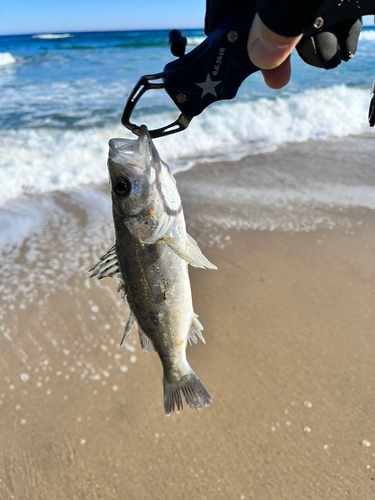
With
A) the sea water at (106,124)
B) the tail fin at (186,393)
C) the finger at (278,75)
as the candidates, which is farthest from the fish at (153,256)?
the sea water at (106,124)

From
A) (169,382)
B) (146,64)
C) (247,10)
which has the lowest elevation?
(146,64)

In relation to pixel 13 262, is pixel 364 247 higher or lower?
higher

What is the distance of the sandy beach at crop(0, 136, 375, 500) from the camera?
7.75ft

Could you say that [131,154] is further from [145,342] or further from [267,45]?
[145,342]

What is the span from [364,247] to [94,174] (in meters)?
4.15

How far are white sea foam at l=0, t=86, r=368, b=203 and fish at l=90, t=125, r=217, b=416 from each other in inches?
167

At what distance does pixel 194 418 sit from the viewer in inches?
104

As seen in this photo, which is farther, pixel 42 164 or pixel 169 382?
pixel 42 164

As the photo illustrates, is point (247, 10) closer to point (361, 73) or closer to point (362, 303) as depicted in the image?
point (362, 303)

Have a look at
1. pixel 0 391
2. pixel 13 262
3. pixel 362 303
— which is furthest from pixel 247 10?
pixel 13 262

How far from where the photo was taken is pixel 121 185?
1.72 meters

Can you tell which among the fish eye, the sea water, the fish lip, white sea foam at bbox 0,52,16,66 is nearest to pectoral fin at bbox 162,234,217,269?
the fish eye

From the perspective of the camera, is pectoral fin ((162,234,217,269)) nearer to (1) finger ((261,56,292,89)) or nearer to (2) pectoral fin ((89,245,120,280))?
(2) pectoral fin ((89,245,120,280))

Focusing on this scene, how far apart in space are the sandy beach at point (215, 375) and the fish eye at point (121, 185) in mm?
1675
